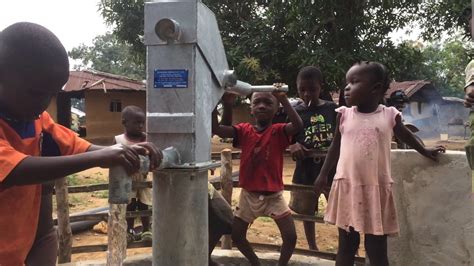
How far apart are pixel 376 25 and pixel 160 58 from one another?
10622 mm

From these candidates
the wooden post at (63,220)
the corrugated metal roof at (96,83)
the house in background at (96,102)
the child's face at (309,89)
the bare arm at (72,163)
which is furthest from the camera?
the house in background at (96,102)

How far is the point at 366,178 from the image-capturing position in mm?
2531

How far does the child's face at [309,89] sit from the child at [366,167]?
0.83 m

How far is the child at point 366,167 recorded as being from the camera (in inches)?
98.9

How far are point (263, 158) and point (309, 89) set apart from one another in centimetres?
79

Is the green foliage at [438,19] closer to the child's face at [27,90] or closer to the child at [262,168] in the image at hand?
the child at [262,168]

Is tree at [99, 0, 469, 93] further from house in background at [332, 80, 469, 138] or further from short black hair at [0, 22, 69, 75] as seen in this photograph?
house in background at [332, 80, 469, 138]

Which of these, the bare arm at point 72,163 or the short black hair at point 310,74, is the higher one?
the short black hair at point 310,74

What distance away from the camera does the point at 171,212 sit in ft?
4.77

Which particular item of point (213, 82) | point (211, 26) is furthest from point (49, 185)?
point (211, 26)

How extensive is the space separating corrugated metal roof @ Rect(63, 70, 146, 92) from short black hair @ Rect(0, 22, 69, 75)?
50.5 ft

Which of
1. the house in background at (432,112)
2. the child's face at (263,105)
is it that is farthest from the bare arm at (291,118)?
the house in background at (432,112)

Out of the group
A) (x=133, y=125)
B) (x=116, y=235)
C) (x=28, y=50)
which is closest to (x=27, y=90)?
(x=28, y=50)

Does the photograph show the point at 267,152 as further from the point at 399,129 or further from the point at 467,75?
the point at 467,75
